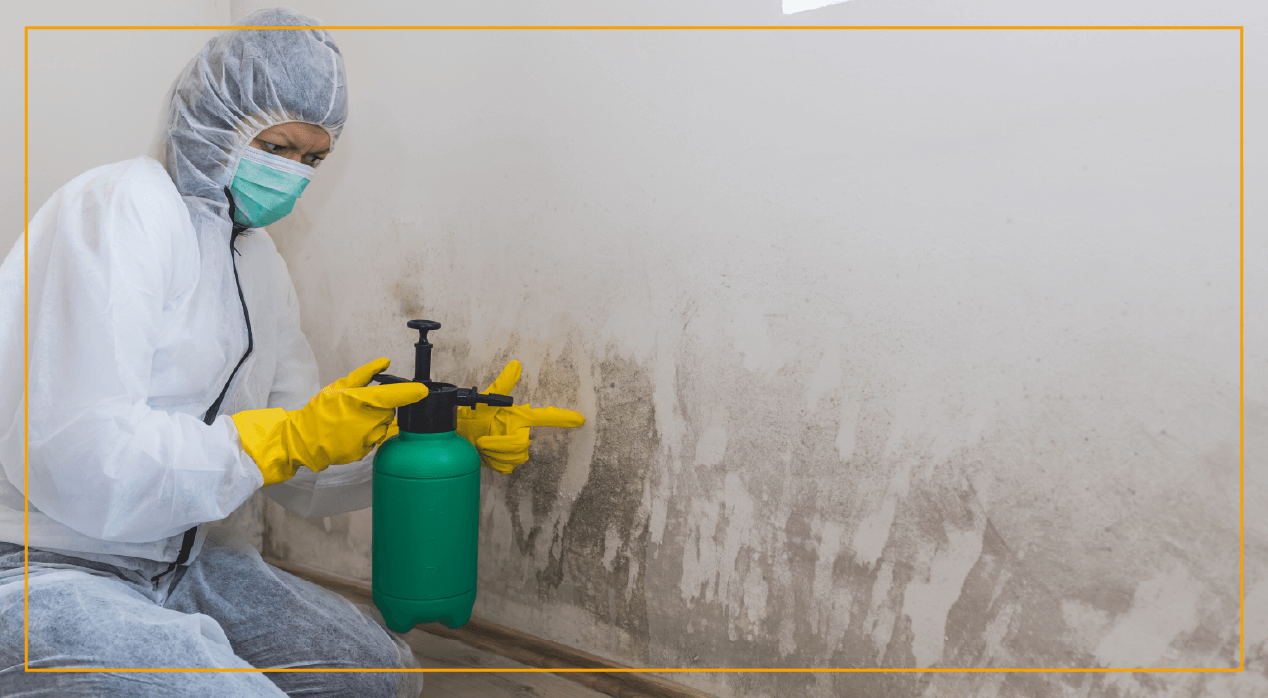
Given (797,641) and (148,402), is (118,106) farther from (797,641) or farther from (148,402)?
(797,641)

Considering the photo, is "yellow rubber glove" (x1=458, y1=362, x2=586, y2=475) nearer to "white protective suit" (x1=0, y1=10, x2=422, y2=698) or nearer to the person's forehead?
"white protective suit" (x1=0, y1=10, x2=422, y2=698)

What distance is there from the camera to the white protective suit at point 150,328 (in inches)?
35.6

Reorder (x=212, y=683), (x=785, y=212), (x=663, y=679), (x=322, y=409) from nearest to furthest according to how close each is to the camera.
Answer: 1. (x=212, y=683)
2. (x=322, y=409)
3. (x=785, y=212)
4. (x=663, y=679)

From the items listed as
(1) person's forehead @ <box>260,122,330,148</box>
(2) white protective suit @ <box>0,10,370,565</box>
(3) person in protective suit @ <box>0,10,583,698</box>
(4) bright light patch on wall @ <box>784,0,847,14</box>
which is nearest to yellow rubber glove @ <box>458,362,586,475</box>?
(3) person in protective suit @ <box>0,10,583,698</box>

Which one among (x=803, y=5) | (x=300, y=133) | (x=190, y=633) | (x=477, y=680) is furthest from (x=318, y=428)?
(x=803, y=5)

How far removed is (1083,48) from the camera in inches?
37.1

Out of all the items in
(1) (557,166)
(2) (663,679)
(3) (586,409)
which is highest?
(1) (557,166)

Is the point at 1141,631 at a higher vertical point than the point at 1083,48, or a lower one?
lower

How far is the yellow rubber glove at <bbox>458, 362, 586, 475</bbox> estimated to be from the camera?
126 cm

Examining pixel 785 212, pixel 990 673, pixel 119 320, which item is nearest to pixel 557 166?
pixel 785 212

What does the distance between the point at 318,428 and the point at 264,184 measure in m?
0.37

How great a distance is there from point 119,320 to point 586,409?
27.0 inches

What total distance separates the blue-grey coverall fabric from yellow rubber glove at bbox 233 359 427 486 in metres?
0.22

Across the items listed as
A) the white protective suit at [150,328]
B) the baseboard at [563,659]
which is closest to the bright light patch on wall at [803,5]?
the white protective suit at [150,328]
